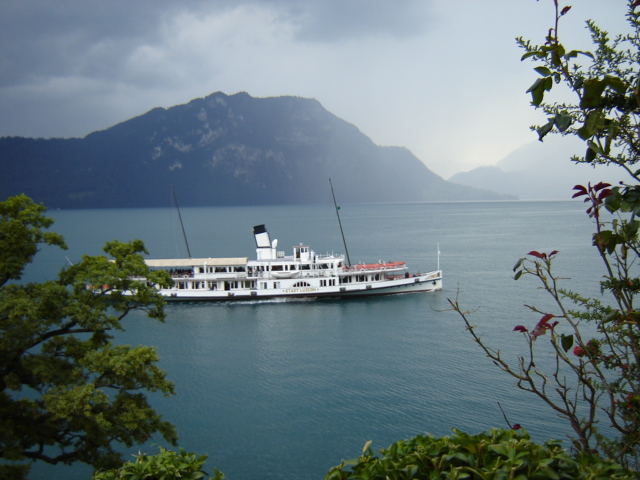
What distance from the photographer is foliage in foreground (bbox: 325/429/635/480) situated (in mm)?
4051

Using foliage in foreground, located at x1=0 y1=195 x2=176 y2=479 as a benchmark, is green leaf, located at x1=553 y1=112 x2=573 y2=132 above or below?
above

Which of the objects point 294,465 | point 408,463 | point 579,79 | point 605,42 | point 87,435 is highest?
point 605,42

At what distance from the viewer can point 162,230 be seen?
346 ft

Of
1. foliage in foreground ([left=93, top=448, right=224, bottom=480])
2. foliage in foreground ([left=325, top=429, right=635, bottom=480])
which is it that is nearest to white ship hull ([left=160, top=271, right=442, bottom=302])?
foliage in foreground ([left=93, top=448, right=224, bottom=480])

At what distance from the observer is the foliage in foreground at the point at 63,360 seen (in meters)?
10.4

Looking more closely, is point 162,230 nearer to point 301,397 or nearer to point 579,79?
point 301,397

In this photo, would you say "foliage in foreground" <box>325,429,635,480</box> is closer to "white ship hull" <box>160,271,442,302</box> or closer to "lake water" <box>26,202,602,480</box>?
"lake water" <box>26,202,602,480</box>

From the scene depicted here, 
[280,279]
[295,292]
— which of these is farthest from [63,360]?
[280,279]

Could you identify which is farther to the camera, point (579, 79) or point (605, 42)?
point (605, 42)

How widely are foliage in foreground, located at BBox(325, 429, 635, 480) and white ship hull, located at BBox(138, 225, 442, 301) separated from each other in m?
34.4

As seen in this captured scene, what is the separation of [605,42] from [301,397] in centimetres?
1854

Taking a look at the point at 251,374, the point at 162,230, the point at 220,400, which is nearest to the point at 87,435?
the point at 220,400

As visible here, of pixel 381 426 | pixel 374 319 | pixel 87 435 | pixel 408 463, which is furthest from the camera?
pixel 374 319

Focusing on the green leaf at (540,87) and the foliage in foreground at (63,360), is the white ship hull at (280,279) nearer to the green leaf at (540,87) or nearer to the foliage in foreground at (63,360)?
the foliage in foreground at (63,360)
